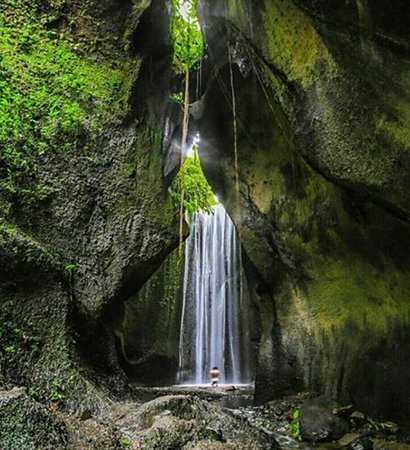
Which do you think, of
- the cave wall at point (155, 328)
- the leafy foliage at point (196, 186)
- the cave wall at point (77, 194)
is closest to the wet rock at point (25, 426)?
the cave wall at point (77, 194)

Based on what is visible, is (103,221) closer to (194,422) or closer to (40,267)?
(40,267)

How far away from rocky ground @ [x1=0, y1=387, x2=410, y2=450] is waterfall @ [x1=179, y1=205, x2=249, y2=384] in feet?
23.4

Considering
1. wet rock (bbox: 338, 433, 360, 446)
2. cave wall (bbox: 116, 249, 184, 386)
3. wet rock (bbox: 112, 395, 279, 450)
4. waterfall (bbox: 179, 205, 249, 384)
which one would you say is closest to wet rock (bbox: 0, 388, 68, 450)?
wet rock (bbox: 112, 395, 279, 450)

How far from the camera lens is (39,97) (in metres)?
7.06

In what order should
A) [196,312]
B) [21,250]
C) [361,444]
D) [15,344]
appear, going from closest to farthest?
[15,344] → [21,250] → [361,444] → [196,312]

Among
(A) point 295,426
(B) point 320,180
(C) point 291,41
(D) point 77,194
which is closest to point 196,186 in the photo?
(B) point 320,180

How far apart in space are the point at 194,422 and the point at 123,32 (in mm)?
6740

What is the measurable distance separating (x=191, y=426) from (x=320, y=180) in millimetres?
5862

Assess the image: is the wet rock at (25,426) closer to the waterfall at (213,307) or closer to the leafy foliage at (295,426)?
the leafy foliage at (295,426)

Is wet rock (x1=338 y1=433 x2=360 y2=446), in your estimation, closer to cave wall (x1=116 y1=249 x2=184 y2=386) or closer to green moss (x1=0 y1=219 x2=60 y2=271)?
green moss (x1=0 y1=219 x2=60 y2=271)

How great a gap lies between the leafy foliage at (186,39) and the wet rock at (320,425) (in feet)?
25.2

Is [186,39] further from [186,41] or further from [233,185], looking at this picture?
[233,185]

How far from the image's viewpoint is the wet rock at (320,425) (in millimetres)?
6727

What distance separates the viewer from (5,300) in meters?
5.75
